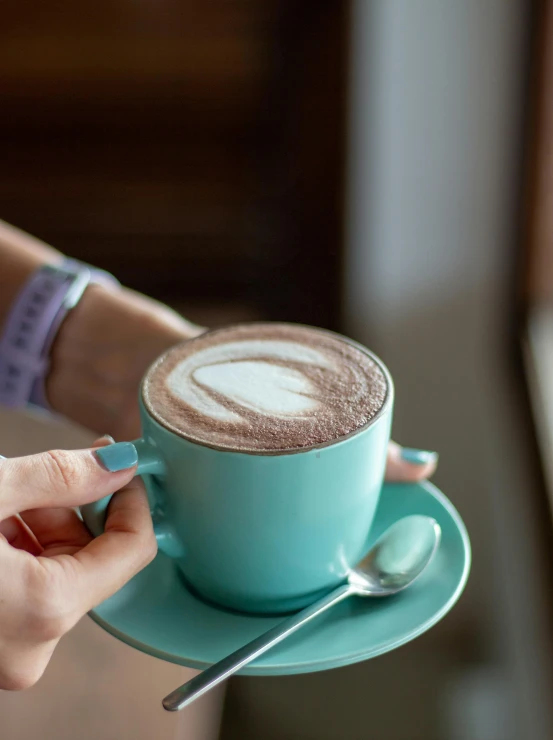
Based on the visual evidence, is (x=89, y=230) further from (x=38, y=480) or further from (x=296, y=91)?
(x=38, y=480)

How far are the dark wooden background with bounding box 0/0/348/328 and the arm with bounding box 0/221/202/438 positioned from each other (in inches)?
46.8

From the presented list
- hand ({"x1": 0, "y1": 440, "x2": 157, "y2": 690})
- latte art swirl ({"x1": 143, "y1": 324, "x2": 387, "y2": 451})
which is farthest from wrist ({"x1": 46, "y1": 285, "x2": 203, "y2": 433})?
hand ({"x1": 0, "y1": 440, "x2": 157, "y2": 690})

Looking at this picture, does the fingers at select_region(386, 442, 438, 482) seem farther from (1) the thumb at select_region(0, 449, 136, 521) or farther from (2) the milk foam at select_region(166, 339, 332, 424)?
(1) the thumb at select_region(0, 449, 136, 521)

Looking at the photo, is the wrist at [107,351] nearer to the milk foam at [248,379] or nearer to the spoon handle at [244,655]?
the milk foam at [248,379]

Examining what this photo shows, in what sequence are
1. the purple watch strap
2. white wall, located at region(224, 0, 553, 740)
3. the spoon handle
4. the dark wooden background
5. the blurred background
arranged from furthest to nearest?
the dark wooden background, the blurred background, white wall, located at region(224, 0, 553, 740), the purple watch strap, the spoon handle

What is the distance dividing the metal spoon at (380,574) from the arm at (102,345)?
0.31m

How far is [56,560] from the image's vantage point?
0.45 meters

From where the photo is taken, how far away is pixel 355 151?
1.88 meters

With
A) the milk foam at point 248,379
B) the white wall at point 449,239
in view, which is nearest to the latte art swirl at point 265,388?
the milk foam at point 248,379

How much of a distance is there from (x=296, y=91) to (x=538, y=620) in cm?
132

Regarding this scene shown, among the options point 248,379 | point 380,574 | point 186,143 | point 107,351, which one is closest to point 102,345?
point 107,351

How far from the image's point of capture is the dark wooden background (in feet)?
6.19

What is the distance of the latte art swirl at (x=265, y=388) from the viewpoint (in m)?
0.49

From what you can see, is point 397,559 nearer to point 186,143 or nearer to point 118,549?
point 118,549
